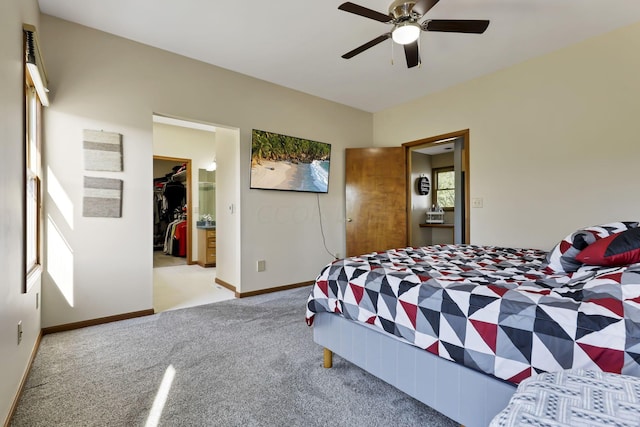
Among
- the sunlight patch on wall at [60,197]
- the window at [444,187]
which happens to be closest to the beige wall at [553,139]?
the window at [444,187]

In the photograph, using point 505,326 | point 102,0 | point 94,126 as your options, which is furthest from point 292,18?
point 505,326

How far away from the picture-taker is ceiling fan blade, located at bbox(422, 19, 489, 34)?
2086 mm

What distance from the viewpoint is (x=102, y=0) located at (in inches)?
93.6

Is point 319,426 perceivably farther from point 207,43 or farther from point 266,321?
point 207,43

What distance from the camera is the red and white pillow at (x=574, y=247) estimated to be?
5.21 feet

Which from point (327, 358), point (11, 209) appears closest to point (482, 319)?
point (327, 358)

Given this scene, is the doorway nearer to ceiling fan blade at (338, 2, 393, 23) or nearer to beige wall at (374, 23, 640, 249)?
ceiling fan blade at (338, 2, 393, 23)

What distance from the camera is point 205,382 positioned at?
1.83 meters

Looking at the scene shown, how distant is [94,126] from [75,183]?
1.76 feet

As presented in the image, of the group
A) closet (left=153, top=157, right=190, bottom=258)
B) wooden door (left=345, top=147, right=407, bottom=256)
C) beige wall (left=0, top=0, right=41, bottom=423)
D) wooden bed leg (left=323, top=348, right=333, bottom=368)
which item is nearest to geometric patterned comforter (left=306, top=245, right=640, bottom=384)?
wooden bed leg (left=323, top=348, right=333, bottom=368)

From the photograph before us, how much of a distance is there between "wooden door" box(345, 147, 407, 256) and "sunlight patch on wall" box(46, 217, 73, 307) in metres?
3.25

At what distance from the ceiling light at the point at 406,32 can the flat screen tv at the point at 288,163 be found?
6.49 ft

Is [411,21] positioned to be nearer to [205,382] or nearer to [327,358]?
[327,358]

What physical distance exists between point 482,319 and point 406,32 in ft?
6.52
